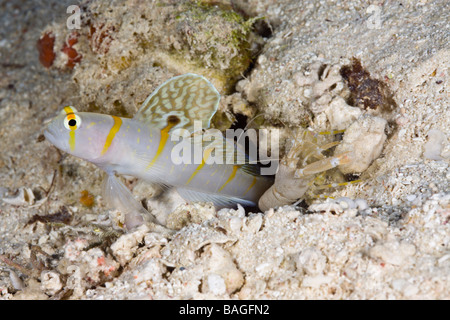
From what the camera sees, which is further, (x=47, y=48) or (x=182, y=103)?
(x=47, y=48)

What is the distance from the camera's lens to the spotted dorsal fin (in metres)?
2.87

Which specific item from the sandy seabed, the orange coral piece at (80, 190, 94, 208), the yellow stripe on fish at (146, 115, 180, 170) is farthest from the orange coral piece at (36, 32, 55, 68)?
the yellow stripe on fish at (146, 115, 180, 170)

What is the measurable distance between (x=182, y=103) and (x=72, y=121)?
0.87m

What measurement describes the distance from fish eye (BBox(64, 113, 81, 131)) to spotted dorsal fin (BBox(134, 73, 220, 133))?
48cm

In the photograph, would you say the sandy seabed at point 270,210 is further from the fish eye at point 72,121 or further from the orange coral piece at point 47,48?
the fish eye at point 72,121

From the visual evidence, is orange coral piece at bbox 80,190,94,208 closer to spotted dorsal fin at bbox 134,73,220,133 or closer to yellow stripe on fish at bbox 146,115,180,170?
yellow stripe on fish at bbox 146,115,180,170

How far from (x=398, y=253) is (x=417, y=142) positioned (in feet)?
3.33

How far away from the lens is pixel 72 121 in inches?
100.0

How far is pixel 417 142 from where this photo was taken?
2.29 m

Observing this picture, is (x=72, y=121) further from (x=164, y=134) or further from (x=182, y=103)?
(x=182, y=103)

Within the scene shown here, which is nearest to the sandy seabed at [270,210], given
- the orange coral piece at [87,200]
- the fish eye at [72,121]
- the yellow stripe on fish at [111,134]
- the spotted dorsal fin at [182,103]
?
the orange coral piece at [87,200]

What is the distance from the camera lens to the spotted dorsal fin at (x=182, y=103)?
2.87m

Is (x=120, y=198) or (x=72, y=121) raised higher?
(x=72, y=121)

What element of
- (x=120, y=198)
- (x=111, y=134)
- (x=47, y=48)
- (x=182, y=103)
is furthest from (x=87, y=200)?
(x=47, y=48)
